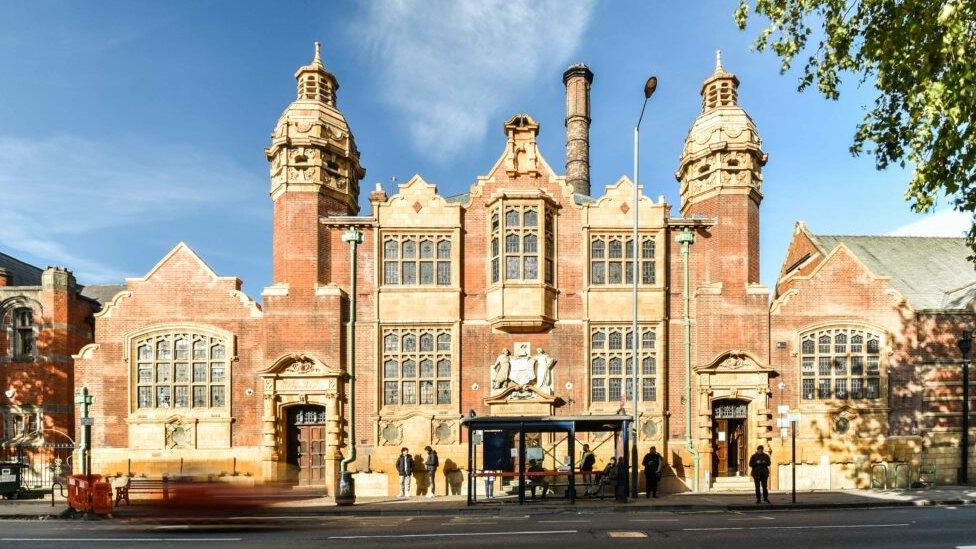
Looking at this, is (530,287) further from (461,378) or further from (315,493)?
(315,493)

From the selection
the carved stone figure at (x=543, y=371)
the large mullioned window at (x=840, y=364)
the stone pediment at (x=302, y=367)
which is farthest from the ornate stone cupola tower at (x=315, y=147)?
the large mullioned window at (x=840, y=364)

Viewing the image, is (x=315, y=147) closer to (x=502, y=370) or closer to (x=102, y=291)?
(x=502, y=370)

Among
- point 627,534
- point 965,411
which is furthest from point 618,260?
point 965,411

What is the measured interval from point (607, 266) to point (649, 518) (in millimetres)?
9823

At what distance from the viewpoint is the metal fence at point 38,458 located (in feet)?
85.4

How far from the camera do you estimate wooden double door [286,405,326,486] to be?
76.7 feet

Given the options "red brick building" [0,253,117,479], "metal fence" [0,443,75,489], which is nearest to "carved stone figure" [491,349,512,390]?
"metal fence" [0,443,75,489]

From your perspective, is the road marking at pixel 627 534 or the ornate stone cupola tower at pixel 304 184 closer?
the road marking at pixel 627 534

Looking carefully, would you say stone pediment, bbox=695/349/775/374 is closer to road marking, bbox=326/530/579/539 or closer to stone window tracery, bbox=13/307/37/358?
road marking, bbox=326/530/579/539

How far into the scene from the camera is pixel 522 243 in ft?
77.6

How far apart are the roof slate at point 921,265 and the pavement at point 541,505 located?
28.3 feet

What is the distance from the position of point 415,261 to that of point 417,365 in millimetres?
3737

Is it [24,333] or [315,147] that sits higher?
[315,147]

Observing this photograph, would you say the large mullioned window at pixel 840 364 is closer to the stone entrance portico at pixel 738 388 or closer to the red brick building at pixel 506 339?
the red brick building at pixel 506 339
